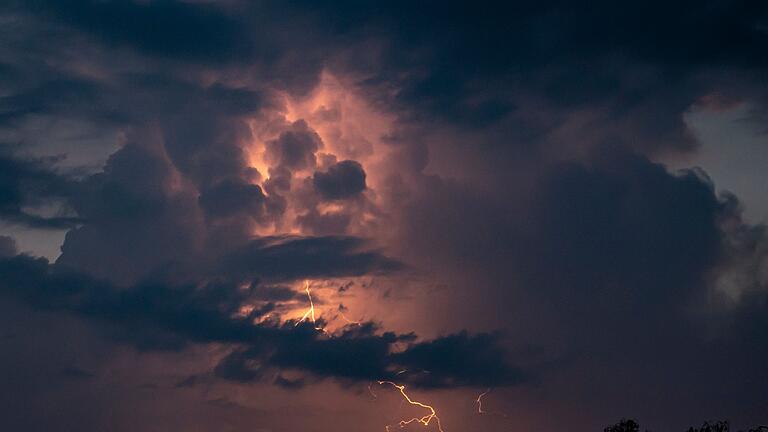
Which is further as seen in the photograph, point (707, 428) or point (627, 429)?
point (627, 429)

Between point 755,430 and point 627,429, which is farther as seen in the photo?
point 627,429

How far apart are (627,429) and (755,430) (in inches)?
770

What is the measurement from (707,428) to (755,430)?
26.7 feet

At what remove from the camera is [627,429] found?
103 m

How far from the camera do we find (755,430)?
280ft

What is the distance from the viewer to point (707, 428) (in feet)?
306

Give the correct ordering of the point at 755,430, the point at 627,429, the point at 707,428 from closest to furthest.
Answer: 1. the point at 755,430
2. the point at 707,428
3. the point at 627,429

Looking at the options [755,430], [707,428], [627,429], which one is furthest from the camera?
[627,429]

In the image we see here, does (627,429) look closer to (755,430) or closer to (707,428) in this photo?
(707,428)

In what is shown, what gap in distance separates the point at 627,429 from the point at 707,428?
38.0ft

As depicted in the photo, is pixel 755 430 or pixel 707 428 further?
pixel 707 428

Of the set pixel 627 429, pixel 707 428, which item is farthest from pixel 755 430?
pixel 627 429
